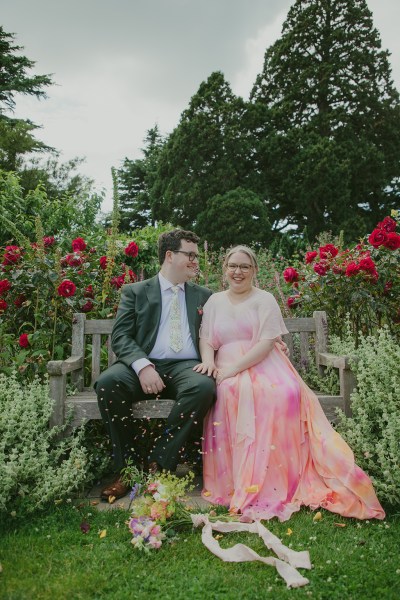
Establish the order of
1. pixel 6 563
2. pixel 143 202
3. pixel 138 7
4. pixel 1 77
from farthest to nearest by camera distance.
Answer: pixel 143 202 → pixel 1 77 → pixel 138 7 → pixel 6 563

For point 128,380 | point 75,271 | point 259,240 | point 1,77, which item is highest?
point 1,77

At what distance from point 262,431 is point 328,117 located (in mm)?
19786

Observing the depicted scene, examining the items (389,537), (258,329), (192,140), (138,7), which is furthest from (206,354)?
(192,140)

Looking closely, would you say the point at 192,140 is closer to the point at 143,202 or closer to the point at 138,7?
the point at 143,202

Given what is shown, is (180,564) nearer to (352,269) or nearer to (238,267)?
(238,267)

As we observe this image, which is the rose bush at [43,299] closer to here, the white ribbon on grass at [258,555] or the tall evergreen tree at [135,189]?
the white ribbon on grass at [258,555]

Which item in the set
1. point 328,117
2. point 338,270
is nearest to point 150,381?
point 338,270

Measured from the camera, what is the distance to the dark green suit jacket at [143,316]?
399 centimetres

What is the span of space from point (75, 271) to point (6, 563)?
2525mm

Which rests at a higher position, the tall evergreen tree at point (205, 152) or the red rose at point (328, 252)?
the tall evergreen tree at point (205, 152)

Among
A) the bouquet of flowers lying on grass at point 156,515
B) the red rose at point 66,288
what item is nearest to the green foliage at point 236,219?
the red rose at point 66,288

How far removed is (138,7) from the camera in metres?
6.87

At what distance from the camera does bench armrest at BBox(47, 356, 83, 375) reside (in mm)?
3613

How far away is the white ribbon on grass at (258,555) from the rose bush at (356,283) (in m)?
2.43
